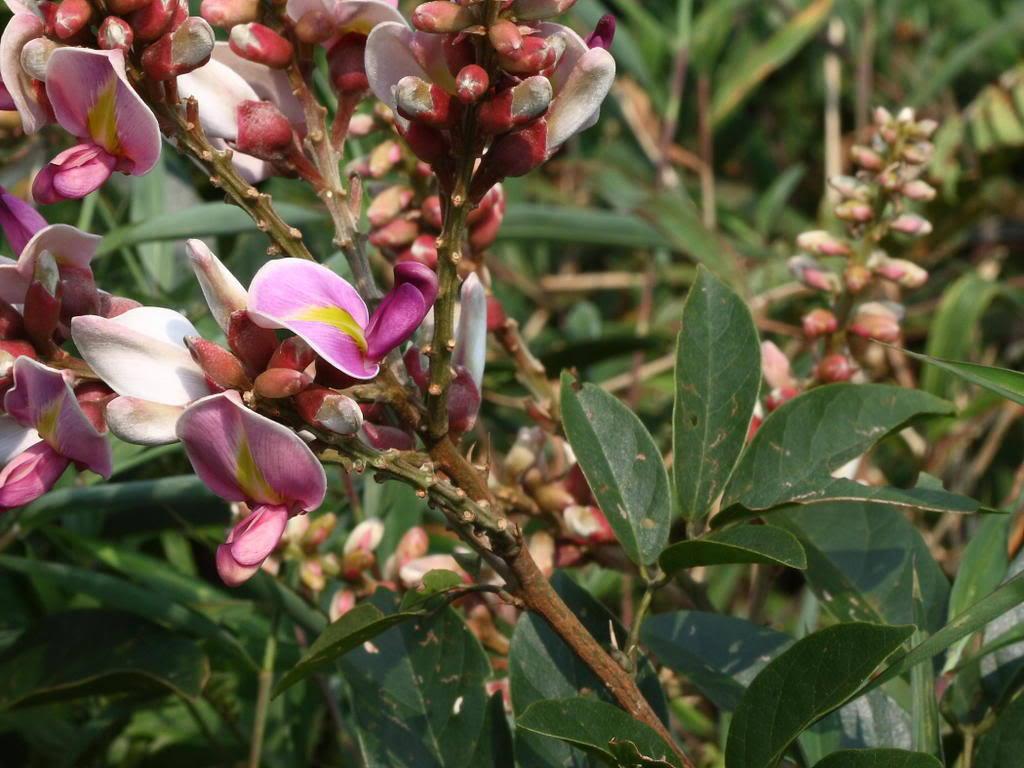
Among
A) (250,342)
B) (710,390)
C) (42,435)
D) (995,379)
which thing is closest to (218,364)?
(250,342)

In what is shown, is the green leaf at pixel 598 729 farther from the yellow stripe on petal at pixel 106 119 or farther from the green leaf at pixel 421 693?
the yellow stripe on petal at pixel 106 119

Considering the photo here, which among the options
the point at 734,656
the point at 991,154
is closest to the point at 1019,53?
the point at 991,154

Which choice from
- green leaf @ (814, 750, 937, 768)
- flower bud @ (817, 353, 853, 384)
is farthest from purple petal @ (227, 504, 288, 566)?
flower bud @ (817, 353, 853, 384)

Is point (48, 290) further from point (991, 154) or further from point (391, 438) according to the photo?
point (991, 154)

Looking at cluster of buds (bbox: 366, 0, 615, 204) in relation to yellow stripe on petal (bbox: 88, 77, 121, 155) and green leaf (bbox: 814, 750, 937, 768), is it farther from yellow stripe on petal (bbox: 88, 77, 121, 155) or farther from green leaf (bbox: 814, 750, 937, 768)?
green leaf (bbox: 814, 750, 937, 768)

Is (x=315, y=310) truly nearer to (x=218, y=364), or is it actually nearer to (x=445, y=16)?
(x=218, y=364)

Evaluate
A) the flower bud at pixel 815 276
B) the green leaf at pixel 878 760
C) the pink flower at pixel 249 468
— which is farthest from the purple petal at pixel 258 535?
the flower bud at pixel 815 276
